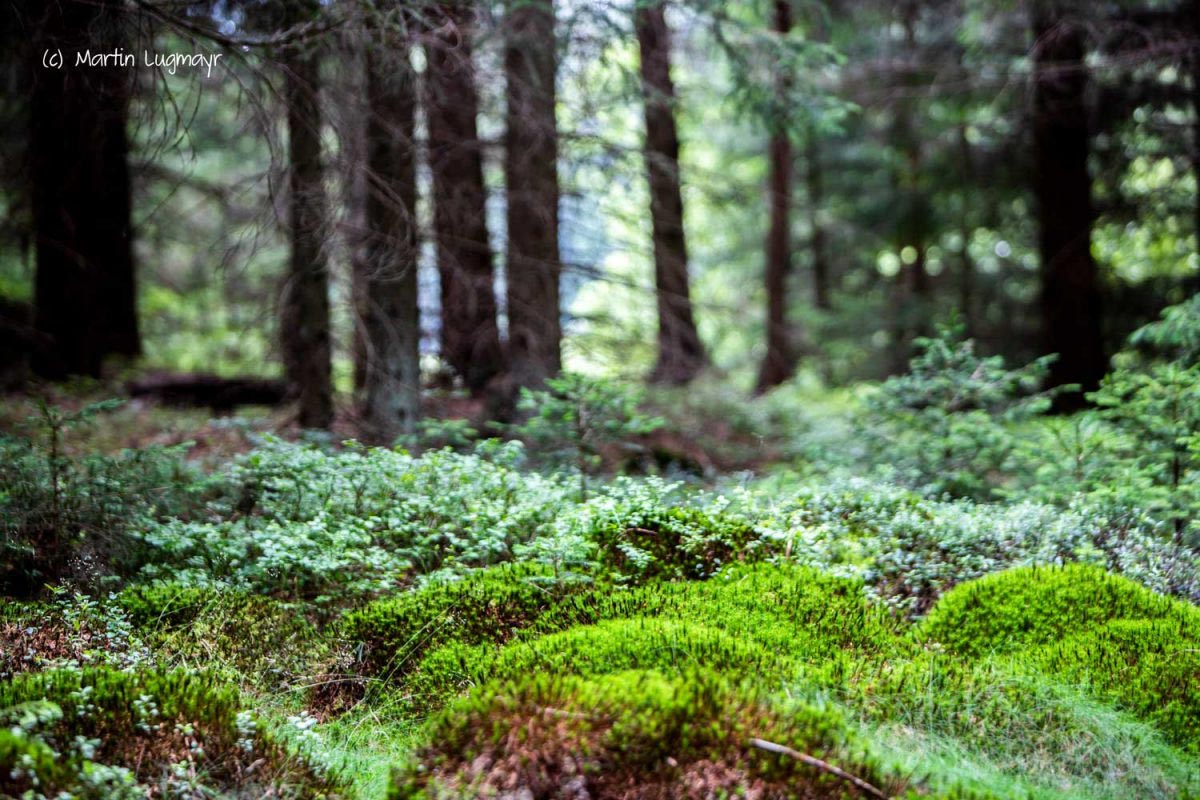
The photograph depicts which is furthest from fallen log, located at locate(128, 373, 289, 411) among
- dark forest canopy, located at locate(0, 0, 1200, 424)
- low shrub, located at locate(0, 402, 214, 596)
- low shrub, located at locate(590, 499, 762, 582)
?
low shrub, located at locate(590, 499, 762, 582)

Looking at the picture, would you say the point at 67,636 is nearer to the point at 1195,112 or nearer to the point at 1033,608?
the point at 1033,608

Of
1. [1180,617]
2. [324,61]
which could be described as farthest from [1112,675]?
[324,61]

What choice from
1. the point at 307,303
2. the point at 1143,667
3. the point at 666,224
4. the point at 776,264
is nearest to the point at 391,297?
the point at 307,303

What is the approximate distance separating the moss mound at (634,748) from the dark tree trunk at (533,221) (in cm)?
619

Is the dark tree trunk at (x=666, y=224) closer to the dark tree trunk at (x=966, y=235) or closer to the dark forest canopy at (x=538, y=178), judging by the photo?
the dark forest canopy at (x=538, y=178)

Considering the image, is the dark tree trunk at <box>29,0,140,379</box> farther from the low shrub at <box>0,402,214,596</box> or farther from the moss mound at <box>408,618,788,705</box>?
the moss mound at <box>408,618,788,705</box>

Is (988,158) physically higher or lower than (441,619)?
higher

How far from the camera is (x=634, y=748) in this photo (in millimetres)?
2846

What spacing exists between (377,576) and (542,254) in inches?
226

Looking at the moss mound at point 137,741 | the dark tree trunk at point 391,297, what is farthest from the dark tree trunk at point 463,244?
the moss mound at point 137,741

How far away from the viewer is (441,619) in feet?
13.5

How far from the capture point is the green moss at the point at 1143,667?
3.40 meters

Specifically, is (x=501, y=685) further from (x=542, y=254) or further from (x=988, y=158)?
(x=988, y=158)

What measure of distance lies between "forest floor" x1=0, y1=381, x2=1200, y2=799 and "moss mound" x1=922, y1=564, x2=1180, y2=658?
15mm
